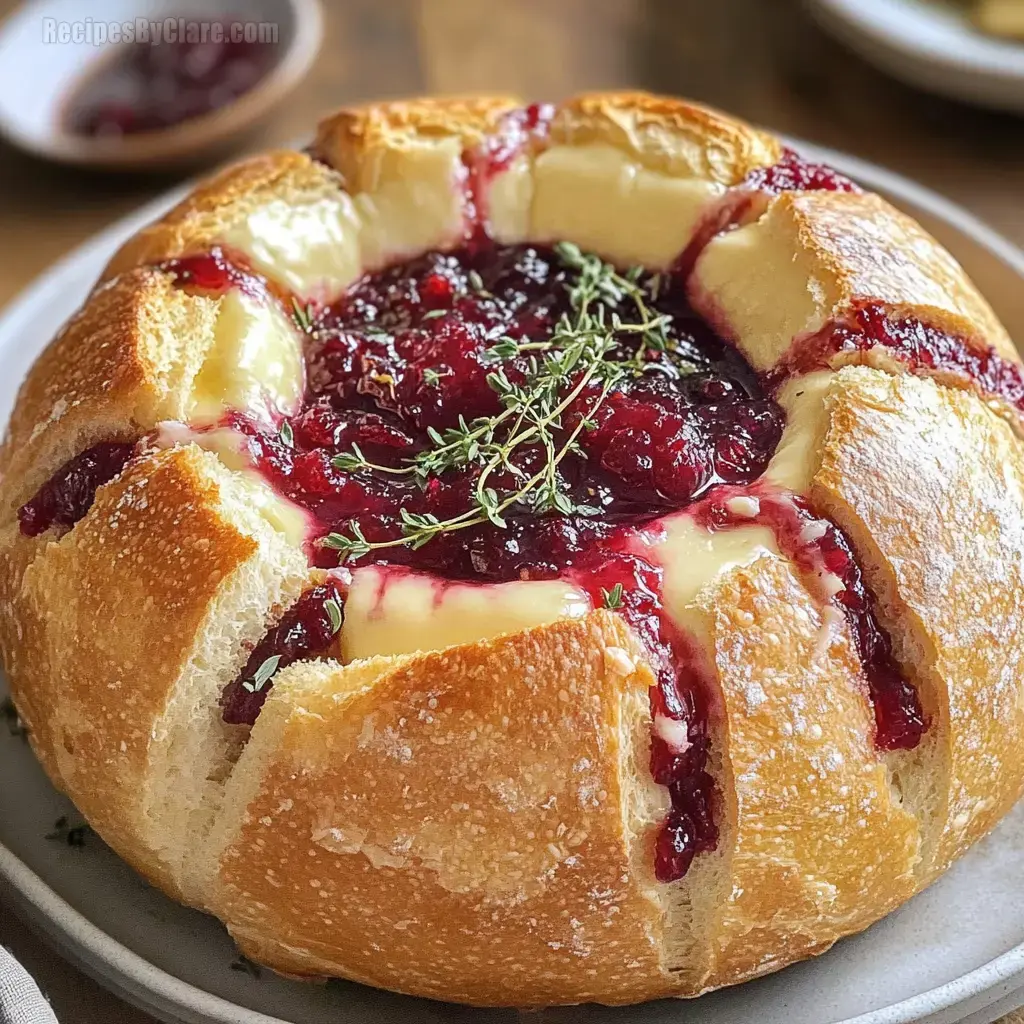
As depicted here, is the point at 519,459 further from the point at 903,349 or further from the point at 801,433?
the point at 903,349

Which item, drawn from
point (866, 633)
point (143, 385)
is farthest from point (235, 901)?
point (866, 633)

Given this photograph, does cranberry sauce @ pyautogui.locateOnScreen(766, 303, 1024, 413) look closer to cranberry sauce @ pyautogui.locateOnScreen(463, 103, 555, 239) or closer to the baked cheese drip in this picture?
the baked cheese drip

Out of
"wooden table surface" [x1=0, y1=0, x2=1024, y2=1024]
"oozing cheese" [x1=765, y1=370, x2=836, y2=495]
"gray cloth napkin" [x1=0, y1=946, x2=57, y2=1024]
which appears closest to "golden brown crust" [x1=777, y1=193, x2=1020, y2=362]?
"oozing cheese" [x1=765, y1=370, x2=836, y2=495]

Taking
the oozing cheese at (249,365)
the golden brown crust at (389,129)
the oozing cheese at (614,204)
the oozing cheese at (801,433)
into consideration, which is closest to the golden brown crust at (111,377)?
the oozing cheese at (249,365)

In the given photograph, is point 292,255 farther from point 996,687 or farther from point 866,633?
point 996,687

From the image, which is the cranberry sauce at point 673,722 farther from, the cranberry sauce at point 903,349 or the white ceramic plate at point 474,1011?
the cranberry sauce at point 903,349

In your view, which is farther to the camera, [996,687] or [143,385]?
[143,385]

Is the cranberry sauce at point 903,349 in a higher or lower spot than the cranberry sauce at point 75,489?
higher
